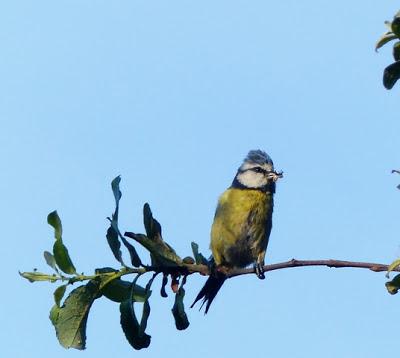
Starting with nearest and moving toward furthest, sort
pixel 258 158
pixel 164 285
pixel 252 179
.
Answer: pixel 164 285 < pixel 252 179 < pixel 258 158

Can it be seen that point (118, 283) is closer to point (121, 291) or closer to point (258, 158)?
point (121, 291)

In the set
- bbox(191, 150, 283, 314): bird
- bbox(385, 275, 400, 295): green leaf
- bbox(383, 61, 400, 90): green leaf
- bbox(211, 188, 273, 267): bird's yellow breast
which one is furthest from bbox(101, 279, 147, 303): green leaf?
bbox(211, 188, 273, 267): bird's yellow breast

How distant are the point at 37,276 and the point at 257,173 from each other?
368 cm

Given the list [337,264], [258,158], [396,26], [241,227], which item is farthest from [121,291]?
[258,158]

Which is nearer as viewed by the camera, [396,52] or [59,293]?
[396,52]

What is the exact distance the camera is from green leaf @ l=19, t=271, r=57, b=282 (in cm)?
271

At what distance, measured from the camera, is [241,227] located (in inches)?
227

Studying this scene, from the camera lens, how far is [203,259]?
2.97 m

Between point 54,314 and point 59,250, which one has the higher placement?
point 59,250

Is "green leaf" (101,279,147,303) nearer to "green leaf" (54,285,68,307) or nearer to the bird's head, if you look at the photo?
"green leaf" (54,285,68,307)

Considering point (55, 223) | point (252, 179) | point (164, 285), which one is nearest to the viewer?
point (55, 223)

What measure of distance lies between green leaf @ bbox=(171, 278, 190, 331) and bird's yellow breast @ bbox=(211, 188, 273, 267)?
2.77 meters

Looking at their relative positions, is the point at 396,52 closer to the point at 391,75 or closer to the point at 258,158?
the point at 391,75

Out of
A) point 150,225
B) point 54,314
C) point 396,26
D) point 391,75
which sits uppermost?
point 396,26
